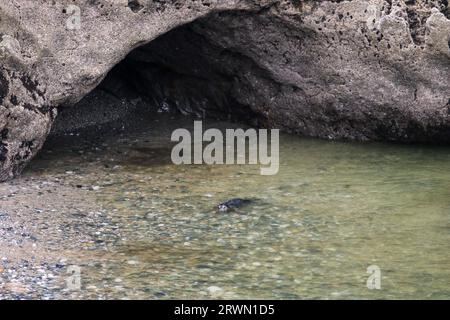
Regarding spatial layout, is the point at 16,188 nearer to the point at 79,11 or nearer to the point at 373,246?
the point at 79,11

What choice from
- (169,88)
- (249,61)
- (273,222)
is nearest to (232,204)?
(273,222)

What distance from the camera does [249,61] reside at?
7.35m

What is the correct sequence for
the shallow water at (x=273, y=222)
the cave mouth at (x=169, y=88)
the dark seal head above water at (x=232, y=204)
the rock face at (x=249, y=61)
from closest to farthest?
1. the shallow water at (x=273, y=222)
2. the dark seal head above water at (x=232, y=204)
3. the rock face at (x=249, y=61)
4. the cave mouth at (x=169, y=88)

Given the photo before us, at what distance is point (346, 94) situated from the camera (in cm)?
713

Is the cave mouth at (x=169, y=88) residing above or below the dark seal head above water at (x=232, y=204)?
above

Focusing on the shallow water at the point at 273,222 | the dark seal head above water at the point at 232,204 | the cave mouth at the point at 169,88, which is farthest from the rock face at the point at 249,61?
the dark seal head above water at the point at 232,204

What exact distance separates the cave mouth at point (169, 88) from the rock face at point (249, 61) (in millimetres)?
14

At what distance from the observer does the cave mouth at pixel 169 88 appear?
7.50 meters

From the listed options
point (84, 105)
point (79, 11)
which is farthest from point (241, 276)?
point (84, 105)

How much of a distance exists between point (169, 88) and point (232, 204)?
8.73ft

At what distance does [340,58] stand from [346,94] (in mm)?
325

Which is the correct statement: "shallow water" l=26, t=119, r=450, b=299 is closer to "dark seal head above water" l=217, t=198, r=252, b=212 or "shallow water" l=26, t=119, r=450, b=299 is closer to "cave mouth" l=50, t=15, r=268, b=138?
"dark seal head above water" l=217, t=198, r=252, b=212

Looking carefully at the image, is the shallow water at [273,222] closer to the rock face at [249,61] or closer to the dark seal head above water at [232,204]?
the dark seal head above water at [232,204]

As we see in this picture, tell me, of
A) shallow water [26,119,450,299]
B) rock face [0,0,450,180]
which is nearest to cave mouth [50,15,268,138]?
rock face [0,0,450,180]
